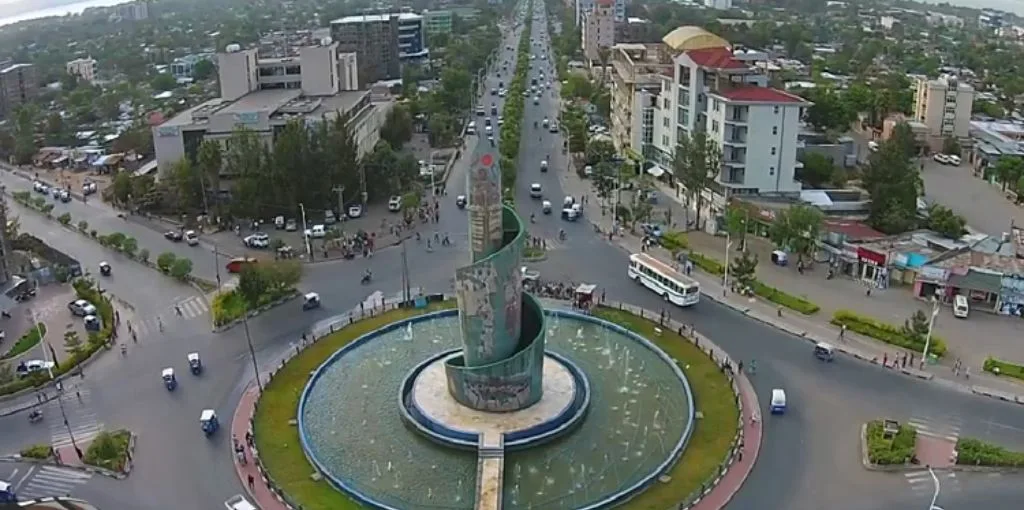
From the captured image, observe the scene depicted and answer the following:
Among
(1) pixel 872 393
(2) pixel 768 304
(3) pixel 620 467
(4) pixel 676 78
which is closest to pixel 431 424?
(3) pixel 620 467

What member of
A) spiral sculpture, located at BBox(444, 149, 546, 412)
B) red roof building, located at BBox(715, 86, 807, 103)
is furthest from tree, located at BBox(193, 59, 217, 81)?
spiral sculpture, located at BBox(444, 149, 546, 412)

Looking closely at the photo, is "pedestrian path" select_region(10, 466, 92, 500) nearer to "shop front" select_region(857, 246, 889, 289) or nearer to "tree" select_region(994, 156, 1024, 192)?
"shop front" select_region(857, 246, 889, 289)

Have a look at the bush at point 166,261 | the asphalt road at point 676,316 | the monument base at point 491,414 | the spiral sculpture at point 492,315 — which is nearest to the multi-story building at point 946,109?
the asphalt road at point 676,316

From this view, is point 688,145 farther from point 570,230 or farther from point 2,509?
point 2,509

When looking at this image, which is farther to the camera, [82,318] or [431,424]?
[82,318]

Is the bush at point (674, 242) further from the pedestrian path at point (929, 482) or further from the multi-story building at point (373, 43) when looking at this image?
the multi-story building at point (373, 43)

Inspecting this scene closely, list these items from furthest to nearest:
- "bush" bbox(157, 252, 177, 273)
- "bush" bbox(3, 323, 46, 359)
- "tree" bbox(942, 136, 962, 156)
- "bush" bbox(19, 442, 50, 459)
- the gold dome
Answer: "tree" bbox(942, 136, 962, 156), the gold dome, "bush" bbox(157, 252, 177, 273), "bush" bbox(3, 323, 46, 359), "bush" bbox(19, 442, 50, 459)
